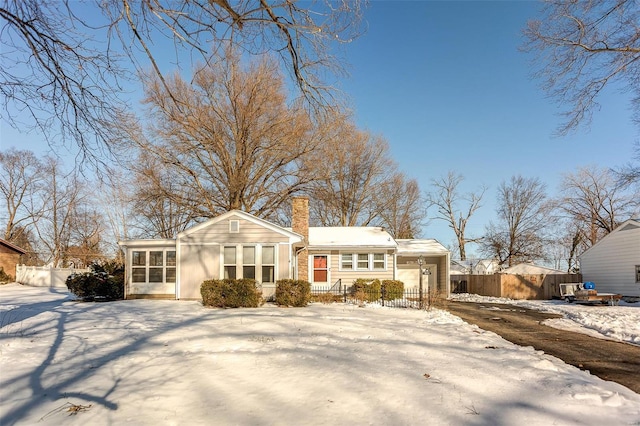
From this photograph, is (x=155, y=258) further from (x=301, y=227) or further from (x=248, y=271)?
(x=301, y=227)

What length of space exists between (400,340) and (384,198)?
26.6m

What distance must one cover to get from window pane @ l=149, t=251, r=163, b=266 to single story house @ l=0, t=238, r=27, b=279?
22.8 meters

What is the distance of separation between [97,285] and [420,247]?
17.0 meters

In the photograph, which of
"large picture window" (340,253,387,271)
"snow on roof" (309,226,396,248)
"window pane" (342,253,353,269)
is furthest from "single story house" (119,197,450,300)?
"window pane" (342,253,353,269)

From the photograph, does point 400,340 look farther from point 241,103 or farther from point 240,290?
point 241,103

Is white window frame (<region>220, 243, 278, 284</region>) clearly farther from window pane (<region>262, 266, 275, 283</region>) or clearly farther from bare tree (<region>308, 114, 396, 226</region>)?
bare tree (<region>308, 114, 396, 226</region>)

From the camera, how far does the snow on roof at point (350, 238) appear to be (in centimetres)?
2038

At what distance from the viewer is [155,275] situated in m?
16.6

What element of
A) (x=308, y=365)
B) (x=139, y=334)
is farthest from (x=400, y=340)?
(x=139, y=334)

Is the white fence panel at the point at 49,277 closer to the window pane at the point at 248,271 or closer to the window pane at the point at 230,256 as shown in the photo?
the window pane at the point at 230,256

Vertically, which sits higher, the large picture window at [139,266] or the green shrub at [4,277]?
the large picture window at [139,266]

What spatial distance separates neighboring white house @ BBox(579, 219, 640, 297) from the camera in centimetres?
2006

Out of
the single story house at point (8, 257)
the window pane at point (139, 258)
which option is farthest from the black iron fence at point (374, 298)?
the single story house at point (8, 257)

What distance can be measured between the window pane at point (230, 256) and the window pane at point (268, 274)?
4.17 feet
